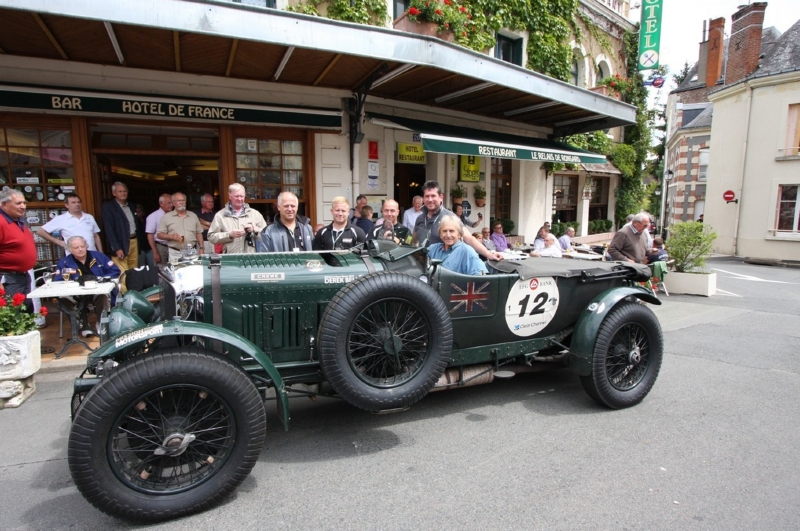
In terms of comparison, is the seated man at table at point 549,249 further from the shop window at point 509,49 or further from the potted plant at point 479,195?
the shop window at point 509,49

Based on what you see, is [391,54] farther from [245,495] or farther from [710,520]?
[710,520]

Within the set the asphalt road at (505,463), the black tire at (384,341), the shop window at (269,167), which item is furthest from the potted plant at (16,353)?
the shop window at (269,167)

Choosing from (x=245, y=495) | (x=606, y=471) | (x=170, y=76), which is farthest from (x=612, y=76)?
(x=245, y=495)

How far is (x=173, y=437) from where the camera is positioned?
Answer: 7.77ft

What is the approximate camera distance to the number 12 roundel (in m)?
3.59

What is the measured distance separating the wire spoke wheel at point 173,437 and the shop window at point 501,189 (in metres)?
10.9

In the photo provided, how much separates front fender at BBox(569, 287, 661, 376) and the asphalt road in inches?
16.6

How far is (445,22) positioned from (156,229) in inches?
247

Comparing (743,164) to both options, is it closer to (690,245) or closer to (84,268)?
(690,245)

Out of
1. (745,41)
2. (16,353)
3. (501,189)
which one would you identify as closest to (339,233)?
(16,353)

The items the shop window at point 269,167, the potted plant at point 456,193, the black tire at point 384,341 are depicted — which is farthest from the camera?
the potted plant at point 456,193

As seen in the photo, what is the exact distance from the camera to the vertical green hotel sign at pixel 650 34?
14530 millimetres

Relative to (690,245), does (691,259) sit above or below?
below

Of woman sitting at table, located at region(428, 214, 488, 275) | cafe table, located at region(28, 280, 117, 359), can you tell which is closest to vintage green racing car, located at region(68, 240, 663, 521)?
woman sitting at table, located at region(428, 214, 488, 275)
